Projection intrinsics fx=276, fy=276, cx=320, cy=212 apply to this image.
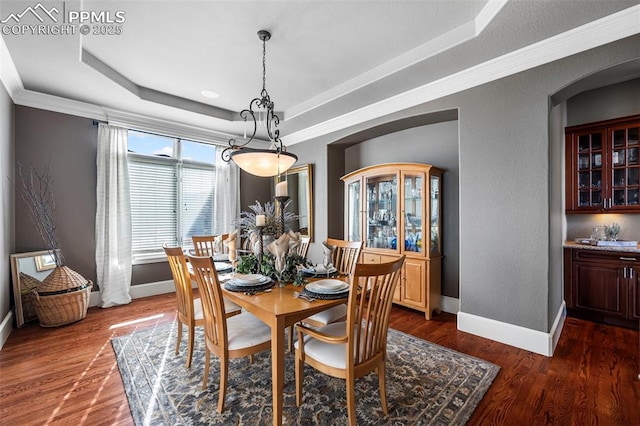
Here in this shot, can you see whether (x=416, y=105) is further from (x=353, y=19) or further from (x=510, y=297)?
(x=510, y=297)

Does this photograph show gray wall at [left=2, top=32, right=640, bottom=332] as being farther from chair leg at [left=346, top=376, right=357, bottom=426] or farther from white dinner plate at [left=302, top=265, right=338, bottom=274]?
chair leg at [left=346, top=376, right=357, bottom=426]

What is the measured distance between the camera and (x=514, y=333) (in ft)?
8.56

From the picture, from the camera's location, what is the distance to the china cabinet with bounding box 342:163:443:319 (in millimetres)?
3350

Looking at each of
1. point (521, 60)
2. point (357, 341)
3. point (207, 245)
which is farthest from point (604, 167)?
point (207, 245)

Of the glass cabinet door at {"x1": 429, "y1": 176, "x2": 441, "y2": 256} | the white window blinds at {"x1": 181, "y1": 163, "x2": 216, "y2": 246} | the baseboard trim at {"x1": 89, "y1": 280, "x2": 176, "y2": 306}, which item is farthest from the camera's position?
the white window blinds at {"x1": 181, "y1": 163, "x2": 216, "y2": 246}

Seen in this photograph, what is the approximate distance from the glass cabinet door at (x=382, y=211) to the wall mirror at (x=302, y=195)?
3.73 ft

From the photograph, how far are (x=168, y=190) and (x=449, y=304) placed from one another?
177 inches

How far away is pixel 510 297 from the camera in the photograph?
8.67 feet

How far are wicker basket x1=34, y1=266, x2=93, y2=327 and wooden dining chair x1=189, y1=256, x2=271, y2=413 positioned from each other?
231 cm

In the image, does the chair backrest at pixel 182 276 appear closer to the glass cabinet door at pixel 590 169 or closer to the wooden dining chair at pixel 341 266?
the wooden dining chair at pixel 341 266

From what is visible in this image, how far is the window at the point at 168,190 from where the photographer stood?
418 cm

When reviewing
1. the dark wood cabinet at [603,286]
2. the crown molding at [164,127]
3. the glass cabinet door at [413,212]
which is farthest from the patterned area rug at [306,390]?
the crown molding at [164,127]

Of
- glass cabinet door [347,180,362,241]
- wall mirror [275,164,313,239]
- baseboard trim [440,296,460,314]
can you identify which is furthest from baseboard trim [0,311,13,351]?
baseboard trim [440,296,460,314]

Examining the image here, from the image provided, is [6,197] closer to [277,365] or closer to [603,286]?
[277,365]
